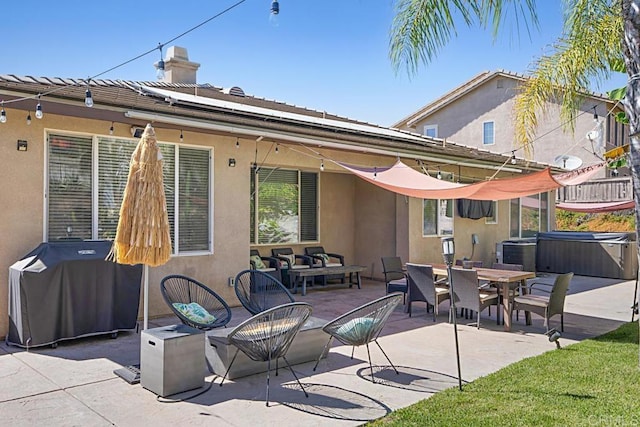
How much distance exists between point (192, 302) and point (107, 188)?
244 cm

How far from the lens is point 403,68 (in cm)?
796

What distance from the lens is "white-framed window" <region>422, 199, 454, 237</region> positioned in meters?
13.6

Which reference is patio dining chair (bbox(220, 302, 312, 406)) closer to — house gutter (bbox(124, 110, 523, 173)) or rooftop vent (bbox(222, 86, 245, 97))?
house gutter (bbox(124, 110, 523, 173))

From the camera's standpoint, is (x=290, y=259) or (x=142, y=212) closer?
(x=142, y=212)

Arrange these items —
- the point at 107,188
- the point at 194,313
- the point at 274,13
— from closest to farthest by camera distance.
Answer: the point at 274,13, the point at 194,313, the point at 107,188

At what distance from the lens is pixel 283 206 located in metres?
12.8

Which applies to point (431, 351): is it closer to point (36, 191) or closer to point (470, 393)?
point (470, 393)

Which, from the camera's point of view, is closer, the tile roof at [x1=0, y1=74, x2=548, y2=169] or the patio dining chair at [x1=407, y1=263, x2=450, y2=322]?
the tile roof at [x1=0, y1=74, x2=548, y2=169]

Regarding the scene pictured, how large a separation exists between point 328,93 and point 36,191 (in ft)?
20.1

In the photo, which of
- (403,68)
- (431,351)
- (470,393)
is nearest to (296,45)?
(403,68)

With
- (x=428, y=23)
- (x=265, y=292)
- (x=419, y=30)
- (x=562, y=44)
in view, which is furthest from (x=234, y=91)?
(x=562, y=44)

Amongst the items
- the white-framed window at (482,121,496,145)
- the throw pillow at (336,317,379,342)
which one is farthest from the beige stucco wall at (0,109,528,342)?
the white-framed window at (482,121,496,145)

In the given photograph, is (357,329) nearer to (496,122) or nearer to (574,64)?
(574,64)

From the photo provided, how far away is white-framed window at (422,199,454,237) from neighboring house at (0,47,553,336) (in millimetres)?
33
